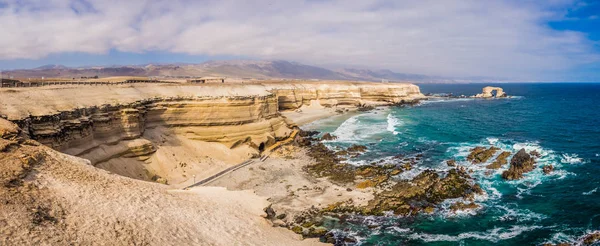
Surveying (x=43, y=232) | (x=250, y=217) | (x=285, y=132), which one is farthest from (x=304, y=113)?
(x=43, y=232)

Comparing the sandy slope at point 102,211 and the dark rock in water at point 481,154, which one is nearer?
the sandy slope at point 102,211

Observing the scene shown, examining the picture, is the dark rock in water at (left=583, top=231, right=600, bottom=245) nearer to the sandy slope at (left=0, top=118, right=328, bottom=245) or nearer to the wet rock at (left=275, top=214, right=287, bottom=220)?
the sandy slope at (left=0, top=118, right=328, bottom=245)

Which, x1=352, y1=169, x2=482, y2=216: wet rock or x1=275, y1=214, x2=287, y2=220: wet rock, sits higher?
x1=352, y1=169, x2=482, y2=216: wet rock

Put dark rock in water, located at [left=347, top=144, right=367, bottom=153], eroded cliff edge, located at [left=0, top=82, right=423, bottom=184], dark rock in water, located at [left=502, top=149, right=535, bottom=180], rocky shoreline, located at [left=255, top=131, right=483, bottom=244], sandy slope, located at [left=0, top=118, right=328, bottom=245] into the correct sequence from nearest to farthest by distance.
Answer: sandy slope, located at [left=0, top=118, right=328, bottom=245]
rocky shoreline, located at [left=255, top=131, right=483, bottom=244]
eroded cliff edge, located at [left=0, top=82, right=423, bottom=184]
dark rock in water, located at [left=502, top=149, right=535, bottom=180]
dark rock in water, located at [left=347, top=144, right=367, bottom=153]

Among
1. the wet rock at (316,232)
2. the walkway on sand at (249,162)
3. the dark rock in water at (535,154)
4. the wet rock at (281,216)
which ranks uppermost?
the dark rock in water at (535,154)

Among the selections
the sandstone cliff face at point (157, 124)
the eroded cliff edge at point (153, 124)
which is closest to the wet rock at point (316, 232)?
the eroded cliff edge at point (153, 124)

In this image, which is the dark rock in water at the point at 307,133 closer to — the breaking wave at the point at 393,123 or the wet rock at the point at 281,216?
the breaking wave at the point at 393,123

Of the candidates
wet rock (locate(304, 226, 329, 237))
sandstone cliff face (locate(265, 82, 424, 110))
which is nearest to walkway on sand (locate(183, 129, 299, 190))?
wet rock (locate(304, 226, 329, 237))

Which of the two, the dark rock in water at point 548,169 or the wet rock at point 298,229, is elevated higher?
the dark rock in water at point 548,169
